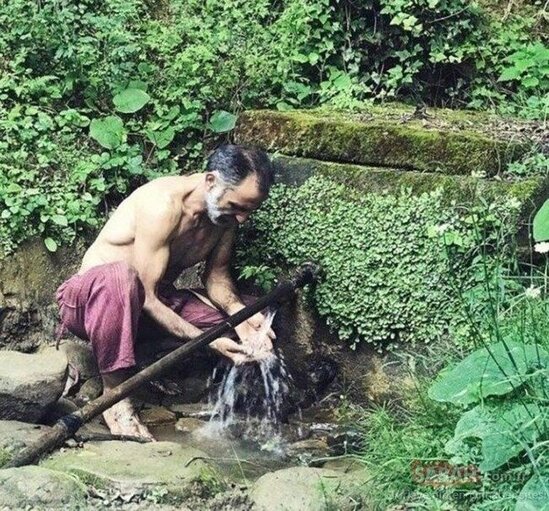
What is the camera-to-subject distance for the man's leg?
4.85m

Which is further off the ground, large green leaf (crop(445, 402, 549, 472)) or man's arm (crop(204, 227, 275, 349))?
large green leaf (crop(445, 402, 549, 472))

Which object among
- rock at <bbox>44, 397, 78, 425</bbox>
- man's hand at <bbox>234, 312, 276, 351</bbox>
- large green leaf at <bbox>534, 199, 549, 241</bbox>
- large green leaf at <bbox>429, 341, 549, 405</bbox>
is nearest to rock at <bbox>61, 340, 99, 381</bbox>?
rock at <bbox>44, 397, 78, 425</bbox>

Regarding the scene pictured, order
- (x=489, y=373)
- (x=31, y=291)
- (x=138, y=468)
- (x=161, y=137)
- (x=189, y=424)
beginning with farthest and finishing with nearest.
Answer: (x=161, y=137), (x=31, y=291), (x=189, y=424), (x=138, y=468), (x=489, y=373)

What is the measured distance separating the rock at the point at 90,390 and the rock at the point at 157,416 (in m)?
0.31

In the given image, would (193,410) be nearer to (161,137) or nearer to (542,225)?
(161,137)

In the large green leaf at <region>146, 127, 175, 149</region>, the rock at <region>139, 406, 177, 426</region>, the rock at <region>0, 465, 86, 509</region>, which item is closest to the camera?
the rock at <region>0, 465, 86, 509</region>

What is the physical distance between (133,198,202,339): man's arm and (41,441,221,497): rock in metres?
0.96

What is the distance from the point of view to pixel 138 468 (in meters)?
3.94

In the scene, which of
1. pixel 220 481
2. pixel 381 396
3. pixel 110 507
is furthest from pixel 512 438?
pixel 381 396

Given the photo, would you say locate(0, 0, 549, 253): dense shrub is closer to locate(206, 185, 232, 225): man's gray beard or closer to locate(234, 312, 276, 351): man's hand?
locate(206, 185, 232, 225): man's gray beard

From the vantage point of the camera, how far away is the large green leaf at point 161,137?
247 inches

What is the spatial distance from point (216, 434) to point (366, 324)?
3.38 ft

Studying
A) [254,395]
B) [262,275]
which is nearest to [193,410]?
[254,395]

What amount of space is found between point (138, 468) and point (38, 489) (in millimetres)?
469
